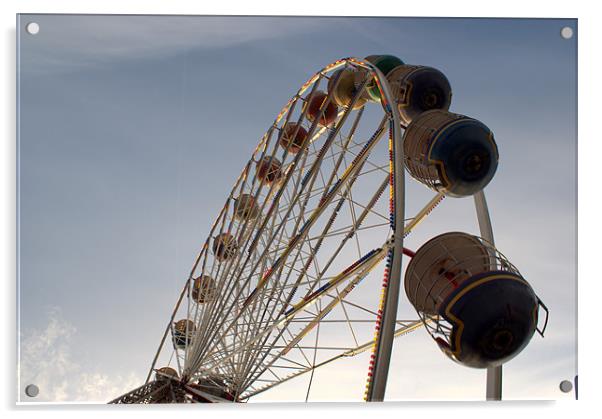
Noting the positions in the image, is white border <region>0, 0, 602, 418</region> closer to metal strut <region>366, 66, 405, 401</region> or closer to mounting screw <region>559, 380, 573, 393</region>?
mounting screw <region>559, 380, 573, 393</region>

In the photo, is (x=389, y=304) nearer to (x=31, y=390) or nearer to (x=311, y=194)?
(x=311, y=194)

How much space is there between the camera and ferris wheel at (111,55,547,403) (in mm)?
5793

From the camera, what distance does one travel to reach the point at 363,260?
7.05 metres

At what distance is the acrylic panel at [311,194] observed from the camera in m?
6.61

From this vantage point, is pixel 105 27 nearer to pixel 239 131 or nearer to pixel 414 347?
pixel 239 131

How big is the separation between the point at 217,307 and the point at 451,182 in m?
Result: 5.16

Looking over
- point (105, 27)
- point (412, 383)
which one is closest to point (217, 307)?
point (412, 383)

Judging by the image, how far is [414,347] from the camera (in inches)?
322

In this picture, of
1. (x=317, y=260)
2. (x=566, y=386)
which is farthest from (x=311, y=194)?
(x=566, y=386)

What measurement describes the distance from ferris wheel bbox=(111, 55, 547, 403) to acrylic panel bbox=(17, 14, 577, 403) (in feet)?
0.10

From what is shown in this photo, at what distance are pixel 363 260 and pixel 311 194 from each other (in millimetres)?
1605

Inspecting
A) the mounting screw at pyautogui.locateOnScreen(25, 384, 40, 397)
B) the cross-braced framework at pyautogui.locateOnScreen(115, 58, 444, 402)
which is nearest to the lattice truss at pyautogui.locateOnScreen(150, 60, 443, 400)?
the cross-braced framework at pyautogui.locateOnScreen(115, 58, 444, 402)

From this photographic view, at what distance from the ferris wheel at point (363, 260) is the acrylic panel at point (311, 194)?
30mm

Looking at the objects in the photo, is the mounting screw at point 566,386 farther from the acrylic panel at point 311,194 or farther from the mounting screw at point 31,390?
the mounting screw at point 31,390
